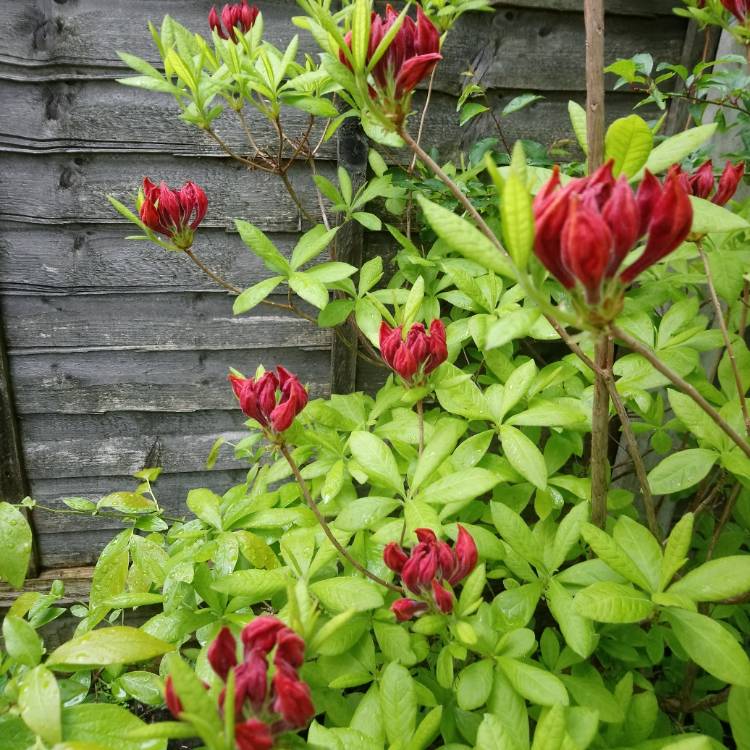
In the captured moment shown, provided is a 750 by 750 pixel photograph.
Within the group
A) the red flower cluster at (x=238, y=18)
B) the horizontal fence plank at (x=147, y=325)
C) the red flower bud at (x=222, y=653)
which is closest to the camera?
the red flower bud at (x=222, y=653)

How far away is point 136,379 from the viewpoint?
5.52ft

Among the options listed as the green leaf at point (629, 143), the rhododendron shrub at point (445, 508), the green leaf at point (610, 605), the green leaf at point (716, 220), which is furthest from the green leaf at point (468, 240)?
the green leaf at point (610, 605)

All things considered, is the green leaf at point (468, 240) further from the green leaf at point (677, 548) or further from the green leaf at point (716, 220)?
the green leaf at point (677, 548)

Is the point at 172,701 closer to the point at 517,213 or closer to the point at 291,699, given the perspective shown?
the point at 291,699

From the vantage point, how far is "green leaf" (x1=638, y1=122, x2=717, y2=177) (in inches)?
22.3

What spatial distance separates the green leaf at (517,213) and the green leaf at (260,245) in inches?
28.7

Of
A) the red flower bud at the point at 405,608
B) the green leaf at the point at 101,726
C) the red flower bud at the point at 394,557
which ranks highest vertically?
the red flower bud at the point at 394,557

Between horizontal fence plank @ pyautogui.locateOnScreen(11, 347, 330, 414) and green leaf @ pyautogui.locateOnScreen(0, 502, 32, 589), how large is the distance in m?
0.83

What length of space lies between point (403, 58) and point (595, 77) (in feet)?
0.71

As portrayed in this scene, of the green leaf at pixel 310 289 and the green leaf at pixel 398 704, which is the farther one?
the green leaf at pixel 310 289

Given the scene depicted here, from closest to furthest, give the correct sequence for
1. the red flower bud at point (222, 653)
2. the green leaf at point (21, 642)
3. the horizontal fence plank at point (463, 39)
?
1. the red flower bud at point (222, 653)
2. the green leaf at point (21, 642)
3. the horizontal fence plank at point (463, 39)

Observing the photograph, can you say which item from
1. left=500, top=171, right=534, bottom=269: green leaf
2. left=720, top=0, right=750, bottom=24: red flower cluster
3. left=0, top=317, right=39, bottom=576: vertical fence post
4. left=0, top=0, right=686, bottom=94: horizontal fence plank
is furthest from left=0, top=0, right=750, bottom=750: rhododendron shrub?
left=0, top=317, right=39, bottom=576: vertical fence post

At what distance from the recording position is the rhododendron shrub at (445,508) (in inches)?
18.1

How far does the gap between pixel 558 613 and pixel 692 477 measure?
31cm
